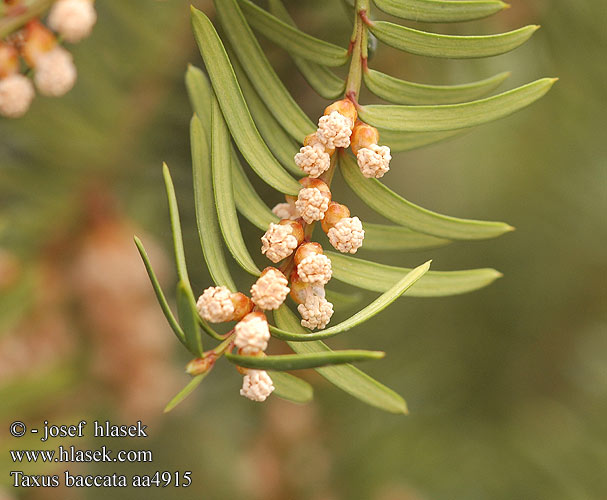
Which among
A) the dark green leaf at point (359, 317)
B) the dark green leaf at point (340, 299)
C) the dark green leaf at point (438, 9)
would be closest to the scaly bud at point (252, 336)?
the dark green leaf at point (359, 317)

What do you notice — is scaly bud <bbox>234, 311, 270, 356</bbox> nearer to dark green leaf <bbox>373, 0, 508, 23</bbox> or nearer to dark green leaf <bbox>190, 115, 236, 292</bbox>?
dark green leaf <bbox>190, 115, 236, 292</bbox>

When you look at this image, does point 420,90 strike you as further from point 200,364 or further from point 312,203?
point 200,364

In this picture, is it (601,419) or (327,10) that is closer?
(327,10)

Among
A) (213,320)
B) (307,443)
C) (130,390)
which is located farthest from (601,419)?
(213,320)

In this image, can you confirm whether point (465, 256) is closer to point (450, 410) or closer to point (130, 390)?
point (450, 410)

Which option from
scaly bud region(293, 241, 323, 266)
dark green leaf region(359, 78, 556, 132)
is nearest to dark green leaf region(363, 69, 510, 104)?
dark green leaf region(359, 78, 556, 132)

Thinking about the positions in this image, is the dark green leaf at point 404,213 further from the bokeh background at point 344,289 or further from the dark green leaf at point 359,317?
the bokeh background at point 344,289

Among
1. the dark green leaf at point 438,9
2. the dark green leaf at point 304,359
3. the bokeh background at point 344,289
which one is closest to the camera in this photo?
the dark green leaf at point 304,359
